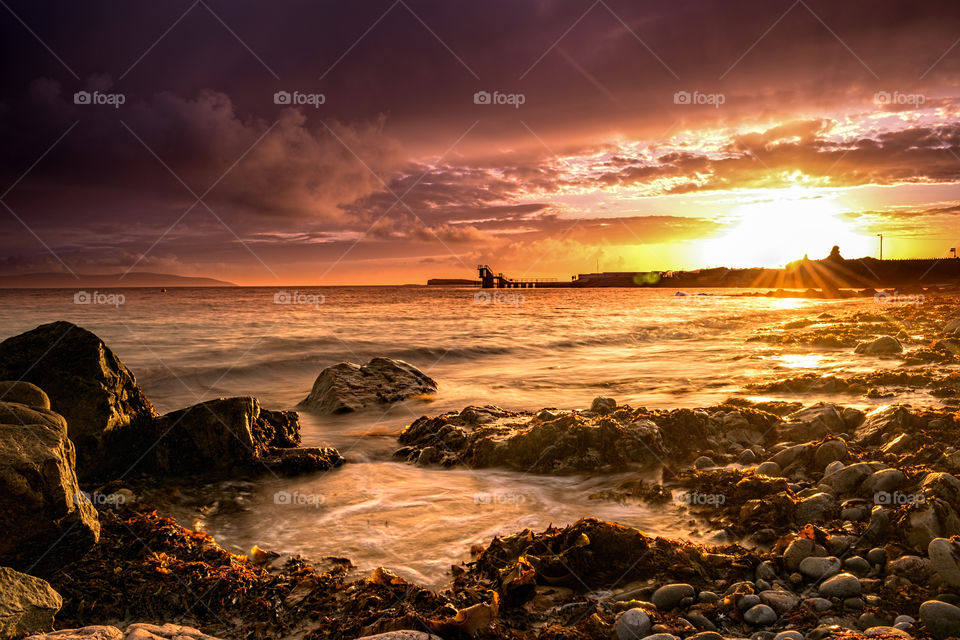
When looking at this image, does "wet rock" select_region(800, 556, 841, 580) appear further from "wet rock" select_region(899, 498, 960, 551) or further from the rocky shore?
"wet rock" select_region(899, 498, 960, 551)

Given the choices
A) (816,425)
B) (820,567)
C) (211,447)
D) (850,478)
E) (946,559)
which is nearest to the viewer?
(946,559)

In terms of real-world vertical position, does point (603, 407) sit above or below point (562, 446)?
above

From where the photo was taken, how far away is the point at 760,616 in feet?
10.9

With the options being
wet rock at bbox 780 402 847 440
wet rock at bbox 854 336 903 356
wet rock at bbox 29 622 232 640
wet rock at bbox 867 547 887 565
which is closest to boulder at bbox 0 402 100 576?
wet rock at bbox 29 622 232 640

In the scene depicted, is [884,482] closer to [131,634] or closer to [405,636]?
[405,636]

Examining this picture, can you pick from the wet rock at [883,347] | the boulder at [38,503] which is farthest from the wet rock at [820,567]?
the wet rock at [883,347]

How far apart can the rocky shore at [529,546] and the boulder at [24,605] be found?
0.03 feet

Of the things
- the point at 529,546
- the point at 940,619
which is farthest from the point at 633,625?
the point at 940,619

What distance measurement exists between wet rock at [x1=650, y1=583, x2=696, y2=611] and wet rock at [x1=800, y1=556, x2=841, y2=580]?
2.82 feet

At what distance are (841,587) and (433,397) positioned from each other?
9.16 m

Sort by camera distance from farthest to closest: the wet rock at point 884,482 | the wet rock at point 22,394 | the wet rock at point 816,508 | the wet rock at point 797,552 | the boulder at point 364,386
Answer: the boulder at point 364,386 < the wet rock at point 884,482 < the wet rock at point 816,508 < the wet rock at point 22,394 < the wet rock at point 797,552

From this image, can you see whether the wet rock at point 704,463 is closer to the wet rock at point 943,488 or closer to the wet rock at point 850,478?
the wet rock at point 850,478

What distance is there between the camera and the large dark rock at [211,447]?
258 inches

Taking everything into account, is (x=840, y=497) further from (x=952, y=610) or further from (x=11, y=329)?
(x=11, y=329)
